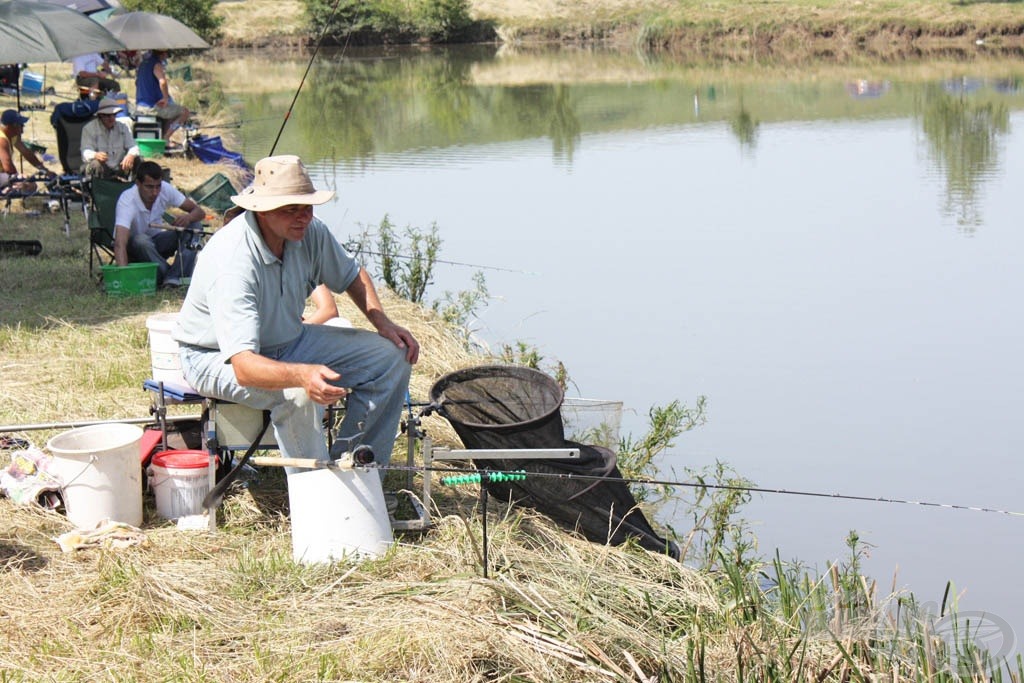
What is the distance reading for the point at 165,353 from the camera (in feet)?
13.6

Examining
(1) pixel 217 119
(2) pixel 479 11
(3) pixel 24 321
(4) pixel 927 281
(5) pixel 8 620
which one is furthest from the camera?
(2) pixel 479 11

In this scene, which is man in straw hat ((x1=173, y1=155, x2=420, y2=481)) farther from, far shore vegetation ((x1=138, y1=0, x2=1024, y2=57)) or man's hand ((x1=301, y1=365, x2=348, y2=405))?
far shore vegetation ((x1=138, y1=0, x2=1024, y2=57))

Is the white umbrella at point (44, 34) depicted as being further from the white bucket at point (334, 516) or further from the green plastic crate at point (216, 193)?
the white bucket at point (334, 516)

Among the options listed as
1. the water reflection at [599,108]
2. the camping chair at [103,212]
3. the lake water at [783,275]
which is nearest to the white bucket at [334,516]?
the lake water at [783,275]

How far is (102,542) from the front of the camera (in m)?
3.66

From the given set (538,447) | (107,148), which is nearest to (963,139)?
(107,148)

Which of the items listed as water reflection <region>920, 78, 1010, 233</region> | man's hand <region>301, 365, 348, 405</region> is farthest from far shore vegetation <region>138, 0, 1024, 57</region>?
man's hand <region>301, 365, 348, 405</region>

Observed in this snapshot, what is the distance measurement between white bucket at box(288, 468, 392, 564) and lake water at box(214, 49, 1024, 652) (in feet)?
5.17

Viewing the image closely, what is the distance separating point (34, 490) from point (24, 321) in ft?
8.42

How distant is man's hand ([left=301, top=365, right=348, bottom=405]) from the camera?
3.44 m

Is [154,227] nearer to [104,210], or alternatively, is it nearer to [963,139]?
[104,210]

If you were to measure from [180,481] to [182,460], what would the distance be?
0.06 m

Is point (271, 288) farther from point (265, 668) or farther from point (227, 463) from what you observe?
point (265, 668)

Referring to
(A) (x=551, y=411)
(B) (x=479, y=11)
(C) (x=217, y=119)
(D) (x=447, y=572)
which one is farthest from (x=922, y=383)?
(B) (x=479, y=11)
